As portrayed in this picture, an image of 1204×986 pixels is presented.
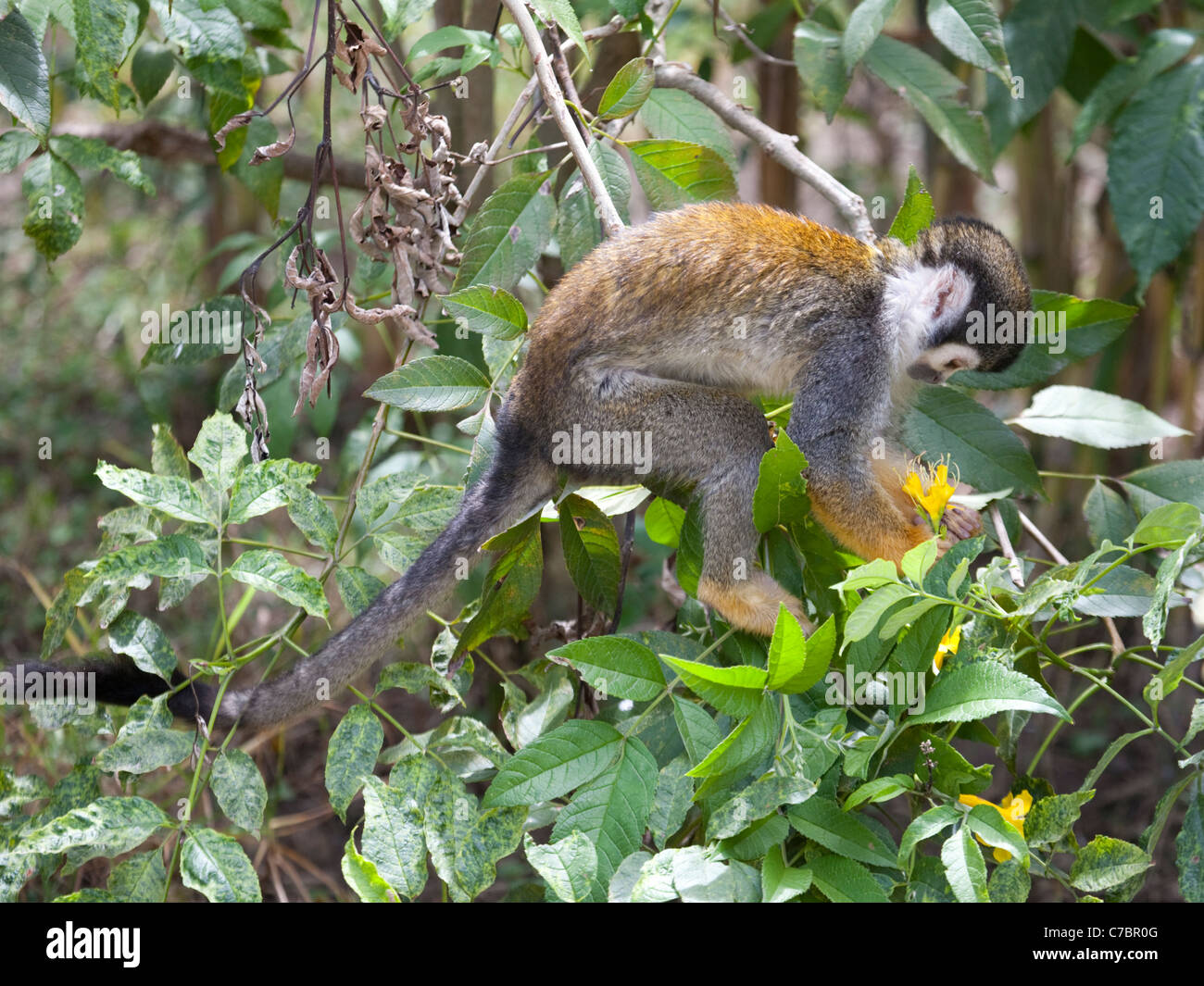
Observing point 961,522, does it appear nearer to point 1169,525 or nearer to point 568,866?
point 1169,525

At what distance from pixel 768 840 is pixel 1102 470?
3854 millimetres

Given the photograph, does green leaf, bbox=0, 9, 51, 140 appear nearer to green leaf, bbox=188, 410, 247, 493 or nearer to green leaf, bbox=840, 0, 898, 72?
green leaf, bbox=188, 410, 247, 493

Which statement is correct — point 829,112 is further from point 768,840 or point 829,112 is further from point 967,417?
point 768,840

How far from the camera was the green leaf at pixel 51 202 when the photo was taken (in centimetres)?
236

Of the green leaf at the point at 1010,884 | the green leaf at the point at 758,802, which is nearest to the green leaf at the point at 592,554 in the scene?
the green leaf at the point at 758,802

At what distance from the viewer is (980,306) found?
104 inches

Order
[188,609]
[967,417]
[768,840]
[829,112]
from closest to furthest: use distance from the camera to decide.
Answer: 1. [768,840]
2. [967,417]
3. [829,112]
4. [188,609]

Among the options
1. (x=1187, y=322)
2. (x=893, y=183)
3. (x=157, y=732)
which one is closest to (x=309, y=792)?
(x=157, y=732)

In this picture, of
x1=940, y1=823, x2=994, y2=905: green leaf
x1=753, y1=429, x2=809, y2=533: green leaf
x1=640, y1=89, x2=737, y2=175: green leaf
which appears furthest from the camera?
x1=640, y1=89, x2=737, y2=175: green leaf

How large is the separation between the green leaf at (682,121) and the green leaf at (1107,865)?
172cm

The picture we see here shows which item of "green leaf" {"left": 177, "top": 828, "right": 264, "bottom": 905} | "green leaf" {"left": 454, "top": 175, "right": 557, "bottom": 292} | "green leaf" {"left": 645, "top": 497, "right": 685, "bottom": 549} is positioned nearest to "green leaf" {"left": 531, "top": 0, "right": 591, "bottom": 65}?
"green leaf" {"left": 454, "top": 175, "right": 557, "bottom": 292}

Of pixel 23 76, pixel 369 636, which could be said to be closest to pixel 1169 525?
pixel 369 636

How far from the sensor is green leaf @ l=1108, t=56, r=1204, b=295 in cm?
293
